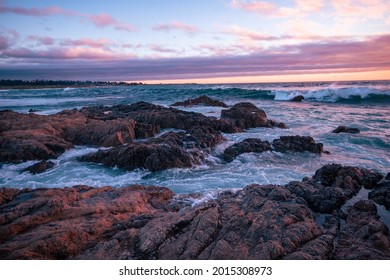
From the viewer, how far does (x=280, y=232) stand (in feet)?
13.9

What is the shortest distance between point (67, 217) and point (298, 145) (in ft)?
30.7

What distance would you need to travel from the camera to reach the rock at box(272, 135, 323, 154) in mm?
11484

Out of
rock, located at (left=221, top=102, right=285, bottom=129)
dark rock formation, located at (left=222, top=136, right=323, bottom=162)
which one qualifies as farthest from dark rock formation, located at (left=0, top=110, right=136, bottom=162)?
rock, located at (left=221, top=102, right=285, bottom=129)

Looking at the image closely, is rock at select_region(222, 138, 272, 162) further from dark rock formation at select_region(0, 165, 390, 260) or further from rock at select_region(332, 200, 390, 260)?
rock at select_region(332, 200, 390, 260)

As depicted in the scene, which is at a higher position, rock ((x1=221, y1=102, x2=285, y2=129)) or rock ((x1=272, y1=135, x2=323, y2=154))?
rock ((x1=221, y1=102, x2=285, y2=129))

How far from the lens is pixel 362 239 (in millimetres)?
4332

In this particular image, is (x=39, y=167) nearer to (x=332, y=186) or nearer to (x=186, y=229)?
(x=186, y=229)

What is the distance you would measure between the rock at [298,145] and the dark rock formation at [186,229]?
230 inches

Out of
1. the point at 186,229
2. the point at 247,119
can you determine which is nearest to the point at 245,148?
the point at 247,119

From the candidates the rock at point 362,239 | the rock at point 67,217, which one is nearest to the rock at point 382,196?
the rock at point 362,239

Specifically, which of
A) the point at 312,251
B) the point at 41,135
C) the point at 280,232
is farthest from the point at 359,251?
the point at 41,135

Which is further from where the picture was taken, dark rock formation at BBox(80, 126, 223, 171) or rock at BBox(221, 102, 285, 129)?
rock at BBox(221, 102, 285, 129)

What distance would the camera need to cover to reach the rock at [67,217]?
4.14 meters

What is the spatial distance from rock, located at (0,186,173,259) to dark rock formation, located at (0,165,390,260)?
0.01 m
